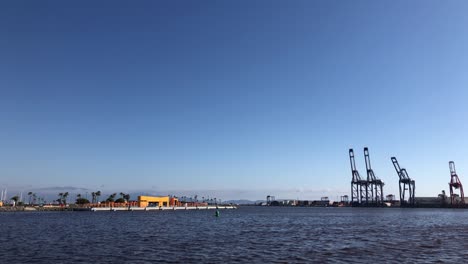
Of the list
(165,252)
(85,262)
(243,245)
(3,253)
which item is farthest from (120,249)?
(243,245)

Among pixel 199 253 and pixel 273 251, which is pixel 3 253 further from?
pixel 273 251

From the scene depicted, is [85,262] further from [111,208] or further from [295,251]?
[111,208]

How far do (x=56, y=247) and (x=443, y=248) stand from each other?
40.7 meters

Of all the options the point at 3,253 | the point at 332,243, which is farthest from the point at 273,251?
the point at 3,253

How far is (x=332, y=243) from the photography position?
4312 cm

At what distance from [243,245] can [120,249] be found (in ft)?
42.8

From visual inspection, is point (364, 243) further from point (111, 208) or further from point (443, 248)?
point (111, 208)

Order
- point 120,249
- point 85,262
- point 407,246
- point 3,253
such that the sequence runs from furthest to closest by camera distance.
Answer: point 407,246, point 120,249, point 3,253, point 85,262

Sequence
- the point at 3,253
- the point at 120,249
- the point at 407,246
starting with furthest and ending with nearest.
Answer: the point at 407,246
the point at 120,249
the point at 3,253

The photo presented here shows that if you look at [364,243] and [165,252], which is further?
[364,243]

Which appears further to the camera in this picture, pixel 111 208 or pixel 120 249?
pixel 111 208

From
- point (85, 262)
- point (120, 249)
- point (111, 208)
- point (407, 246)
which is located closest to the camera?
point (85, 262)

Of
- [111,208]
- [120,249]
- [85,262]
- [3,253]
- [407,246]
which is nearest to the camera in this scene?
[85,262]

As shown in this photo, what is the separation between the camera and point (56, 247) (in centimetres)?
3975
